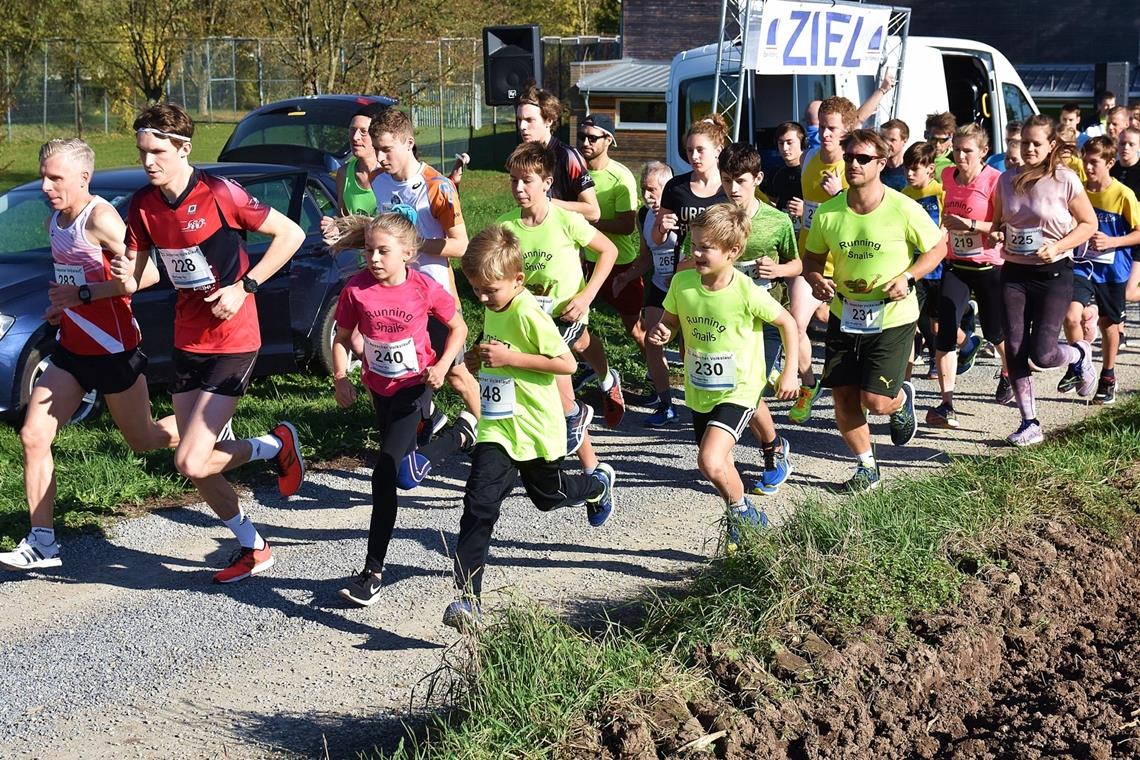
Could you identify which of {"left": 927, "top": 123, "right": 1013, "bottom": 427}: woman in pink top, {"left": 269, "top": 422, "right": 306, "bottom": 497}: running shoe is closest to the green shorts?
{"left": 927, "top": 123, "right": 1013, "bottom": 427}: woman in pink top

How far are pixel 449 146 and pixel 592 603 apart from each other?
28.7 meters

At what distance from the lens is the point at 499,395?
5.59 metres

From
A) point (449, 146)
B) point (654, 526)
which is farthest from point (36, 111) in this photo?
point (654, 526)

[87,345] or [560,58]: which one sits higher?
[560,58]

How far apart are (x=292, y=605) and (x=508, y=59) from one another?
8348 millimetres

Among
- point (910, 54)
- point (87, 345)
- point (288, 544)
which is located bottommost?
point (288, 544)

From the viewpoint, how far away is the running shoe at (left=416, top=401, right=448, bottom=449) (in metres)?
7.57

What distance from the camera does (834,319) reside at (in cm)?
735

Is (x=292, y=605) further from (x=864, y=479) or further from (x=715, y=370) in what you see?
(x=864, y=479)

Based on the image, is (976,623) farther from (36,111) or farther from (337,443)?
(36,111)

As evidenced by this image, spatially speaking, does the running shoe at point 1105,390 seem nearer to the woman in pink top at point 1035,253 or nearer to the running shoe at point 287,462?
the woman in pink top at point 1035,253

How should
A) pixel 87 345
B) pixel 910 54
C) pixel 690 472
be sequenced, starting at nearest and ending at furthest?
pixel 87 345 < pixel 690 472 < pixel 910 54

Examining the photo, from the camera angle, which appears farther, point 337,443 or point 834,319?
point 337,443

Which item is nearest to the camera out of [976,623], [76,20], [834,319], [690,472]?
[976,623]
